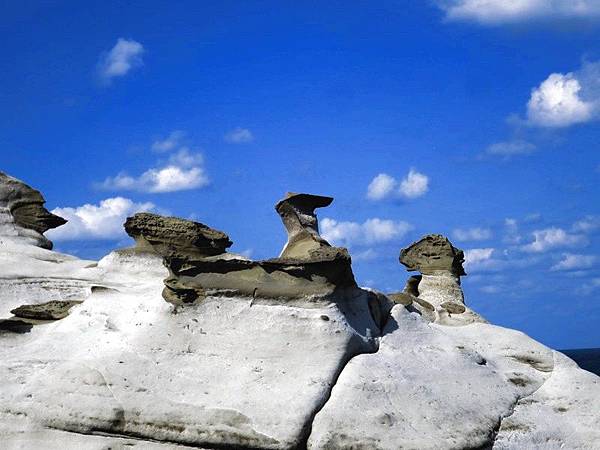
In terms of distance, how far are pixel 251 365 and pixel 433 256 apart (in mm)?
4258

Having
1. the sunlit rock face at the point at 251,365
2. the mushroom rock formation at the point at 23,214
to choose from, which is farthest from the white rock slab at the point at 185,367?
the mushroom rock formation at the point at 23,214

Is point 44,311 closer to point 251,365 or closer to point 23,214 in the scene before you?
point 251,365

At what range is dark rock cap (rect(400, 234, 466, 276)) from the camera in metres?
10.7

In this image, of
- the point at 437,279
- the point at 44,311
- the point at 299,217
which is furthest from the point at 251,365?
the point at 437,279

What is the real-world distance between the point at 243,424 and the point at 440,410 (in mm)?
1639

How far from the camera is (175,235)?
8688 mm

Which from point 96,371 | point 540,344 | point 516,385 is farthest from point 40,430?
point 540,344

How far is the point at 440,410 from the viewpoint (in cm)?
708

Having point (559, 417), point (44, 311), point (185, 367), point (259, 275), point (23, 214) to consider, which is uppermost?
point (23, 214)

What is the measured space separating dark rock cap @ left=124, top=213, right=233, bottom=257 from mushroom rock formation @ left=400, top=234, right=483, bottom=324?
8.79 feet

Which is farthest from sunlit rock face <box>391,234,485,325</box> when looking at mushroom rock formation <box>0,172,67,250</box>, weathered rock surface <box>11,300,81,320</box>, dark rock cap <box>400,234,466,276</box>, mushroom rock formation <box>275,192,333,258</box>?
mushroom rock formation <box>0,172,67,250</box>

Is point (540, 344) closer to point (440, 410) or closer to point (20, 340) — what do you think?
point (440, 410)

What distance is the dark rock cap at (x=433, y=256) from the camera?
35.0ft

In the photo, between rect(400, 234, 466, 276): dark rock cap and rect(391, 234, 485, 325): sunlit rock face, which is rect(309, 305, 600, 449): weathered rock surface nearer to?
rect(391, 234, 485, 325): sunlit rock face
